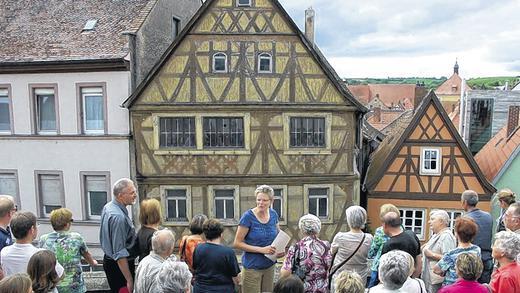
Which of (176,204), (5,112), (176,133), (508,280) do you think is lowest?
(176,204)

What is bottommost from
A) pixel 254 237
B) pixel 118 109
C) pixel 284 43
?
pixel 254 237

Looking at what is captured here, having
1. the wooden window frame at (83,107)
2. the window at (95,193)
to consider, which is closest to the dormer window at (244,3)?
the wooden window frame at (83,107)

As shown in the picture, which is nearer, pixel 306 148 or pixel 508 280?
pixel 508 280

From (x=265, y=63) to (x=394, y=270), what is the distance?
1076 centimetres

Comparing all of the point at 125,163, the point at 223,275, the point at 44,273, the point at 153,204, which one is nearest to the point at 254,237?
the point at 223,275

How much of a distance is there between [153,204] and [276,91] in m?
9.35

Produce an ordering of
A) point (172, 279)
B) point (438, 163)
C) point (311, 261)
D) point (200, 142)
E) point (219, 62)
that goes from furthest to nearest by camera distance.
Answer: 1. point (438, 163)
2. point (200, 142)
3. point (219, 62)
4. point (311, 261)
5. point (172, 279)

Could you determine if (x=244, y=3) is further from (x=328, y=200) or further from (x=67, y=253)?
(x=67, y=253)

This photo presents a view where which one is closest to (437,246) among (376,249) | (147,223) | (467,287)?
(376,249)

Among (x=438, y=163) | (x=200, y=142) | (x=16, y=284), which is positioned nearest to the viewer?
(x=16, y=284)

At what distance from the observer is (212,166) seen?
13586 mm

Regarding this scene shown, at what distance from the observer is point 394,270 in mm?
3248

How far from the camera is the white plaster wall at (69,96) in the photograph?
527 inches

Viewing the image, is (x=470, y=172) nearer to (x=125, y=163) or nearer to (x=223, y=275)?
(x=125, y=163)
